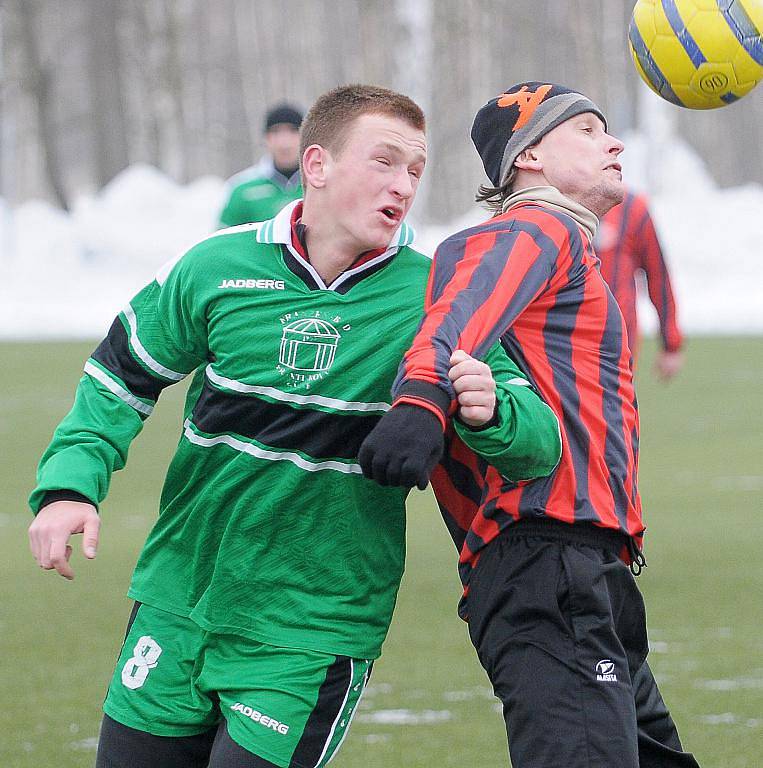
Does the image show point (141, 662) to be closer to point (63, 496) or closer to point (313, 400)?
point (63, 496)

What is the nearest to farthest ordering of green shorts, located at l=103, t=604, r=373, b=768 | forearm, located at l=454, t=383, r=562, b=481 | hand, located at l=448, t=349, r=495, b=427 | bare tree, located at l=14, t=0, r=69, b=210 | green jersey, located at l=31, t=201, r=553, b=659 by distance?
hand, located at l=448, t=349, r=495, b=427, forearm, located at l=454, t=383, r=562, b=481, green shorts, located at l=103, t=604, r=373, b=768, green jersey, located at l=31, t=201, r=553, b=659, bare tree, located at l=14, t=0, r=69, b=210

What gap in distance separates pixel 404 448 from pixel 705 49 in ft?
7.28

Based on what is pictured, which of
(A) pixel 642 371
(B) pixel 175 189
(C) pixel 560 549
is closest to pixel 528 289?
(C) pixel 560 549

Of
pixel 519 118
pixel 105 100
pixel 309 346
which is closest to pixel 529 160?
pixel 519 118

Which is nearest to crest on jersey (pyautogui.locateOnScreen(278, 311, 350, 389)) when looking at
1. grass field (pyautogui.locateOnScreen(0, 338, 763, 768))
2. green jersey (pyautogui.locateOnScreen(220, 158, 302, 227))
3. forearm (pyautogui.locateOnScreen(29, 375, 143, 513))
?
forearm (pyautogui.locateOnScreen(29, 375, 143, 513))

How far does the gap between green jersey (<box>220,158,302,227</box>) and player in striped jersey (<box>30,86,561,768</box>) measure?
22.9ft

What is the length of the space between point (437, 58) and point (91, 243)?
10.9 meters

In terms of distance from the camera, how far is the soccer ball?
4660mm

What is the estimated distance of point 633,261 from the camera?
359 inches

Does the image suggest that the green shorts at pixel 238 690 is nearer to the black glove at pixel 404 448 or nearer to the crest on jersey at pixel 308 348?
the crest on jersey at pixel 308 348

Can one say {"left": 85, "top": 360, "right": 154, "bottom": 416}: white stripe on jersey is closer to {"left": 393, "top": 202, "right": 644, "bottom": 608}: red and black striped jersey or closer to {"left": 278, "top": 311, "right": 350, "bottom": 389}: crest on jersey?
{"left": 278, "top": 311, "right": 350, "bottom": 389}: crest on jersey

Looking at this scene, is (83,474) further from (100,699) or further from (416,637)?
(416,637)

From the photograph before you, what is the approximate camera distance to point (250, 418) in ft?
11.9

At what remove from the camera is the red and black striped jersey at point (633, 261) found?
9.06m
